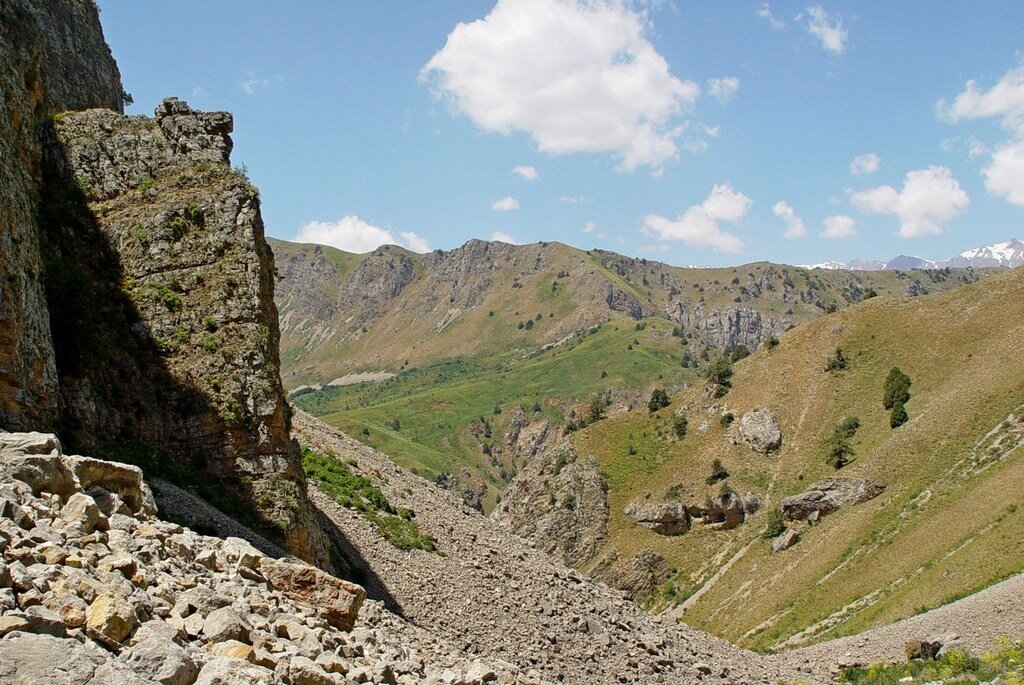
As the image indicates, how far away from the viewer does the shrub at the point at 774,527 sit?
2758 inches

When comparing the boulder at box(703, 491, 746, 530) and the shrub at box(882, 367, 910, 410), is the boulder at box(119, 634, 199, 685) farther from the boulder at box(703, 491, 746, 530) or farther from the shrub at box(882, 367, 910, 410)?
the shrub at box(882, 367, 910, 410)

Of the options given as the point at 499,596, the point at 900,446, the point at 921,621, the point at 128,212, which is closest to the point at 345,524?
the point at 499,596

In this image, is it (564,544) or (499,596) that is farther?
(564,544)

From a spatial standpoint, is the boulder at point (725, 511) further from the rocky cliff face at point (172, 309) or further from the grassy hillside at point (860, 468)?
the rocky cliff face at point (172, 309)

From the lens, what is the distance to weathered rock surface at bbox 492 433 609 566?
278 feet

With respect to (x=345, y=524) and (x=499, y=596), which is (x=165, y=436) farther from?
(x=499, y=596)

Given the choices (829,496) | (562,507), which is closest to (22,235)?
(829,496)

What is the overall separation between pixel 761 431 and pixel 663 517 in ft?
54.0

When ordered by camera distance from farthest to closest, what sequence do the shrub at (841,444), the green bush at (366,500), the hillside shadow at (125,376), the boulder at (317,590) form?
the shrub at (841,444) < the green bush at (366,500) < the hillside shadow at (125,376) < the boulder at (317,590)

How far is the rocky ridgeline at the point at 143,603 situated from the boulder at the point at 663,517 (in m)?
66.6

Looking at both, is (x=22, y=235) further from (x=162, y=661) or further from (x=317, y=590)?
(x=162, y=661)

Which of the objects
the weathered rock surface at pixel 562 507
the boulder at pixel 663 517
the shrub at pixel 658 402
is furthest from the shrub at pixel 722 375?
the boulder at pixel 663 517

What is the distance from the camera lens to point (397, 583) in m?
26.6

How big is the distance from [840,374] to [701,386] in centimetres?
1852
